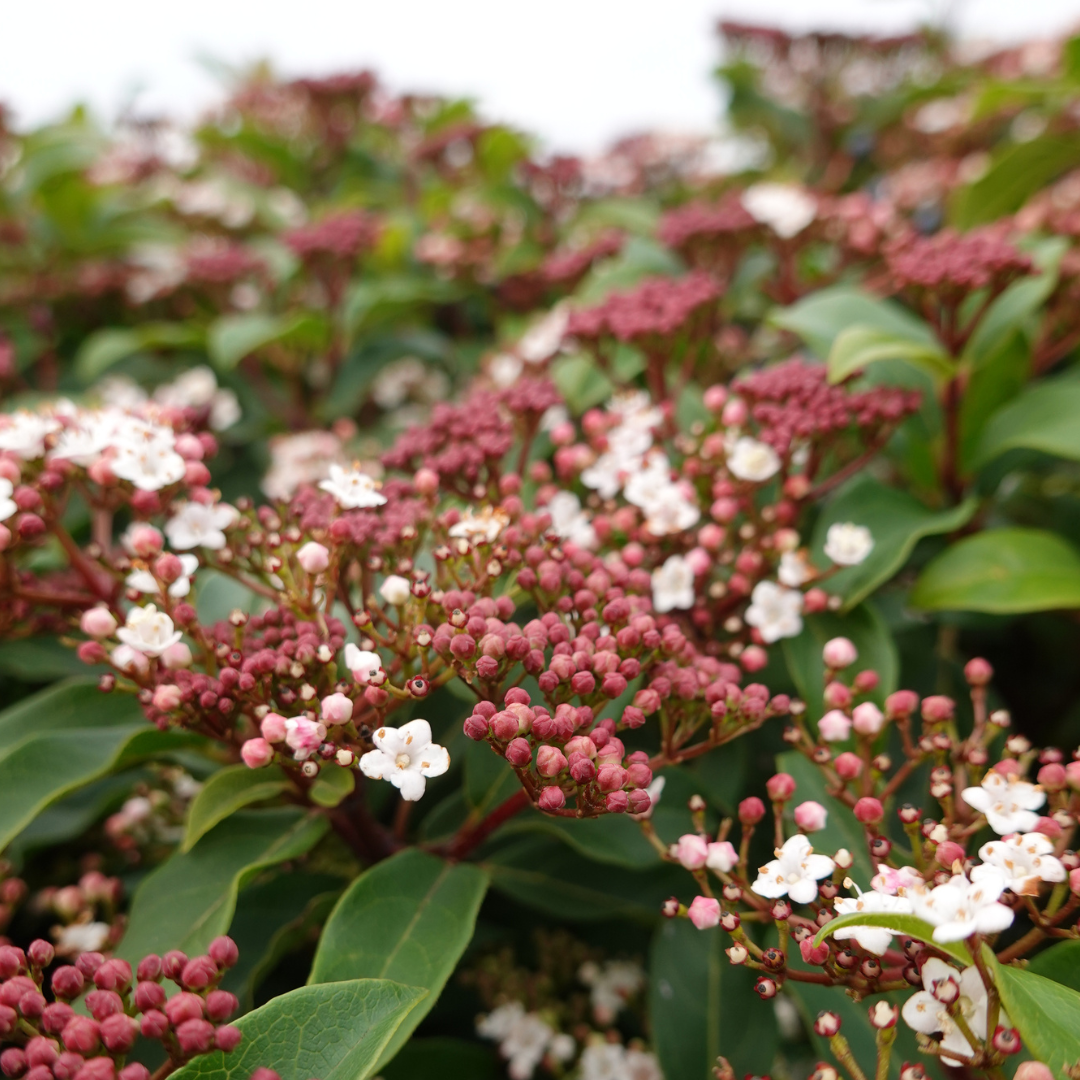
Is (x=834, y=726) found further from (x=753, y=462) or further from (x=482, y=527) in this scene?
(x=482, y=527)

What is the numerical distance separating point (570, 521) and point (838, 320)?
0.75 meters

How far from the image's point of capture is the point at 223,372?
260 centimetres

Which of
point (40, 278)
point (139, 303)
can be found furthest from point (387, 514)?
point (40, 278)

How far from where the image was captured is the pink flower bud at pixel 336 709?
1045mm

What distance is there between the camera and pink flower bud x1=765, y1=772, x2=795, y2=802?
3.81 feet

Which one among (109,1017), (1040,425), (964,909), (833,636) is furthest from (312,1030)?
(1040,425)

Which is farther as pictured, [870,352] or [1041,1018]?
[870,352]

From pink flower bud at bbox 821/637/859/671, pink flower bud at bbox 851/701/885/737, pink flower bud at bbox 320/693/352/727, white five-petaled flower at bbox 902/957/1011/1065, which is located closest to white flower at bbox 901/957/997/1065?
white five-petaled flower at bbox 902/957/1011/1065

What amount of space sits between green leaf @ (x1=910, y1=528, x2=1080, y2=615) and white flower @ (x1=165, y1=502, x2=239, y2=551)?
117cm

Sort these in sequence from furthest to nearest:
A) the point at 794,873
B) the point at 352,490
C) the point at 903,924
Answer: the point at 352,490 < the point at 794,873 < the point at 903,924

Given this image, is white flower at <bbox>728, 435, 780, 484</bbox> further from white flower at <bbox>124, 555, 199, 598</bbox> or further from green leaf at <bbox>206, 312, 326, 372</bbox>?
green leaf at <bbox>206, 312, 326, 372</bbox>

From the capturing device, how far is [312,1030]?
37.3 inches

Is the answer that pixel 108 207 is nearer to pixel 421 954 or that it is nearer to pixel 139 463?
pixel 139 463

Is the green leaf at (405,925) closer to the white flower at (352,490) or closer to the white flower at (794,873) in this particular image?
the white flower at (794,873)
